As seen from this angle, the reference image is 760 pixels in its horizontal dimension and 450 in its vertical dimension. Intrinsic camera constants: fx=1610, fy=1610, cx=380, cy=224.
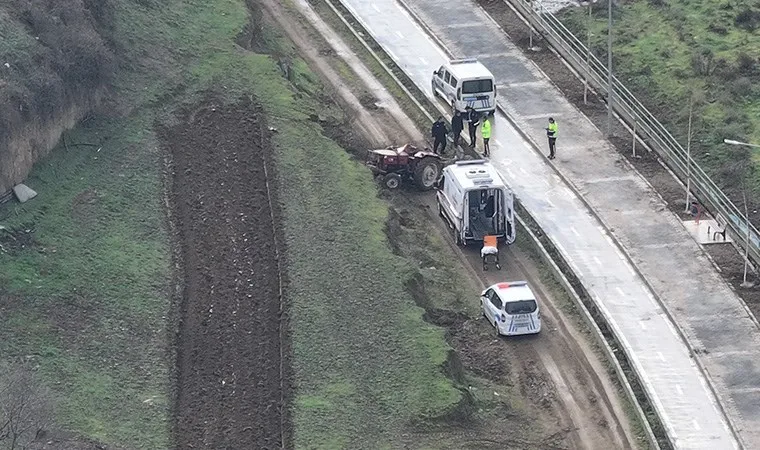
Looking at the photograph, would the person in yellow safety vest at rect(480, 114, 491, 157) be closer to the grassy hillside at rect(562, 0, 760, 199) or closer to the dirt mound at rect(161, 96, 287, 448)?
the grassy hillside at rect(562, 0, 760, 199)

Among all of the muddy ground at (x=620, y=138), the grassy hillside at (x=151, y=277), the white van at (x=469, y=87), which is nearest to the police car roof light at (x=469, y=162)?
the grassy hillside at (x=151, y=277)

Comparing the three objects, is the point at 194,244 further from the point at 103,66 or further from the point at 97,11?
the point at 97,11

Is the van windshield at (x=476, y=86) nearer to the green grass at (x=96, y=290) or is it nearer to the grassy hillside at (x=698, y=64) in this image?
the grassy hillside at (x=698, y=64)

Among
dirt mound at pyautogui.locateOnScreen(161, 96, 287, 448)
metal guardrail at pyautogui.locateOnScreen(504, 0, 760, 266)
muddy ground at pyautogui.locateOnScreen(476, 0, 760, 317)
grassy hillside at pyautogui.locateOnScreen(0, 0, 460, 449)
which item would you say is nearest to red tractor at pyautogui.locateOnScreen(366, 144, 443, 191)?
grassy hillside at pyautogui.locateOnScreen(0, 0, 460, 449)

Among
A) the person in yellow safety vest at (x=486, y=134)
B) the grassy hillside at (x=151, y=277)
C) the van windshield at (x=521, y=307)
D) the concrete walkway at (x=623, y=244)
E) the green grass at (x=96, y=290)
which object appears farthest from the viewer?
the person in yellow safety vest at (x=486, y=134)

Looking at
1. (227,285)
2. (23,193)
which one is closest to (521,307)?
(227,285)
